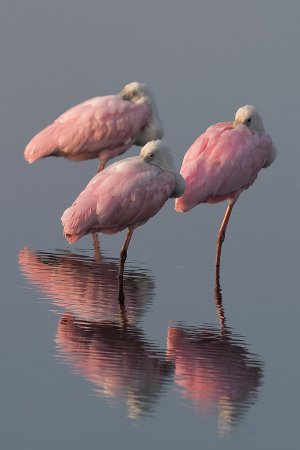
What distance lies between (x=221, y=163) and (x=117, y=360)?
4136 millimetres

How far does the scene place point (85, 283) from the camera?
14531 millimetres

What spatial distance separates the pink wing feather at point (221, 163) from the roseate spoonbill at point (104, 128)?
6.97ft

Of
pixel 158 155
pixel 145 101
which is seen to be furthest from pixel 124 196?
pixel 145 101

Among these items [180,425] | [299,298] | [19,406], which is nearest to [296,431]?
[180,425]

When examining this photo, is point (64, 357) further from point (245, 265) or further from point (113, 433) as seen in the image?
point (245, 265)

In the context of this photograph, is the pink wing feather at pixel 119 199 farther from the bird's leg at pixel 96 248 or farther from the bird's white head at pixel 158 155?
the bird's leg at pixel 96 248

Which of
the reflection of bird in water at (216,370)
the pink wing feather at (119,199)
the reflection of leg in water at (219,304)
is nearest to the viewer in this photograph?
the reflection of bird in water at (216,370)

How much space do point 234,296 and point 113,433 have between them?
4.20 m

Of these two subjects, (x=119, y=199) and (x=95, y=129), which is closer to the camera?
(x=119, y=199)

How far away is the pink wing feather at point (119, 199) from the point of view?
45.3ft

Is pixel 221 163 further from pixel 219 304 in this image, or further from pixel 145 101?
pixel 145 101

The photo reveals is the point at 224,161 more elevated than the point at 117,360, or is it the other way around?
the point at 224,161

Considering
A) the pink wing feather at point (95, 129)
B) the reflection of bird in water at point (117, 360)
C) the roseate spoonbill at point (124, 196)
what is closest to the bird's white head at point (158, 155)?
the roseate spoonbill at point (124, 196)

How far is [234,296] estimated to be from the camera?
14391mm
